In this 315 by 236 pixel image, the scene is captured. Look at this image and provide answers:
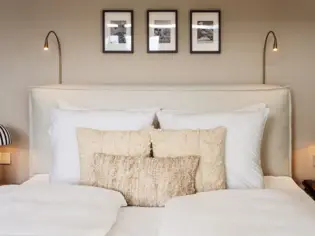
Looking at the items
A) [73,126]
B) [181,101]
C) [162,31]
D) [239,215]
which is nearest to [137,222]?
[239,215]

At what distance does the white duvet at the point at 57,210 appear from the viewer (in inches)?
77.5

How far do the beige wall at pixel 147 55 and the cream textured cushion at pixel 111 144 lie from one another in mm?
770

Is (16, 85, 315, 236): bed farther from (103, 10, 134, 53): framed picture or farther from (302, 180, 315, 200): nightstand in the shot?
(103, 10, 134, 53): framed picture

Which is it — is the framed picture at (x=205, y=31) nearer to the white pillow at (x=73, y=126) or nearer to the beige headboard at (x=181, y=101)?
the beige headboard at (x=181, y=101)

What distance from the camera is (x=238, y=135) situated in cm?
288

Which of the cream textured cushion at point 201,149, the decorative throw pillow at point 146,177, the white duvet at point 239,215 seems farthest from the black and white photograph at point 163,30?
the white duvet at point 239,215

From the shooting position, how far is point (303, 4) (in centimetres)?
337

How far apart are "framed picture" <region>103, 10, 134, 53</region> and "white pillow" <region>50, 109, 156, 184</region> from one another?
0.63 metres

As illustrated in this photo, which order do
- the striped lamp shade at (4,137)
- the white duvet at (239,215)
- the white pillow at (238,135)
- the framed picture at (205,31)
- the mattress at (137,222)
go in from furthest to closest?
the framed picture at (205,31) → the striped lamp shade at (4,137) → the white pillow at (238,135) → the mattress at (137,222) → the white duvet at (239,215)

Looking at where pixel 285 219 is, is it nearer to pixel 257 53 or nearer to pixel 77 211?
pixel 77 211

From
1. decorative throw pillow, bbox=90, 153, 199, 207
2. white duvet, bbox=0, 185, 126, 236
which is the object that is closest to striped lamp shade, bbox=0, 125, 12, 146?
white duvet, bbox=0, 185, 126, 236

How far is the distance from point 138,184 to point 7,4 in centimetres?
185

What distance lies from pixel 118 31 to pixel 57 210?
1.68 metres

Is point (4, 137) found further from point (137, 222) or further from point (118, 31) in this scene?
point (137, 222)
